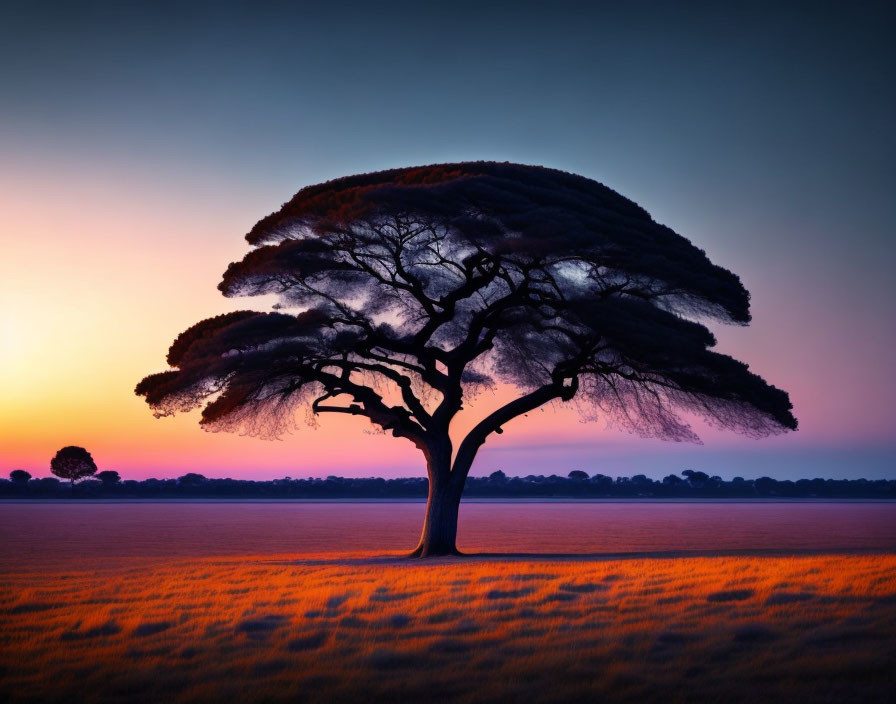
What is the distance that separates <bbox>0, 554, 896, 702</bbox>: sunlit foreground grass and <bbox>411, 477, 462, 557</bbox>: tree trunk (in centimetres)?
643

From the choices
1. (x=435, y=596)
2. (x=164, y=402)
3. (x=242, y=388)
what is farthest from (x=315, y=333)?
(x=435, y=596)

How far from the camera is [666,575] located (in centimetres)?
1670

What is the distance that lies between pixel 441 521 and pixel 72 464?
476ft

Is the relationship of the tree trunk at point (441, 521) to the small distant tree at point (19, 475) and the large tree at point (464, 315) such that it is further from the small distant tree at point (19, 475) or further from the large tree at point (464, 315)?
the small distant tree at point (19, 475)

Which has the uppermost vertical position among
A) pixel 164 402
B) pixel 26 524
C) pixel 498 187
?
pixel 498 187

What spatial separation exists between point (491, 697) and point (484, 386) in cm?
1941

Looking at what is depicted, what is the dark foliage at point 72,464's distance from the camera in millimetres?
151125

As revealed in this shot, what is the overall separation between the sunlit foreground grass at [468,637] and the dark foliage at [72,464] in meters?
147

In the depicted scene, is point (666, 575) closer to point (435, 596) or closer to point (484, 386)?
point (435, 596)

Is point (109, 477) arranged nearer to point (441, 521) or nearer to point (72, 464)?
point (72, 464)

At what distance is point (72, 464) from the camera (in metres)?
152

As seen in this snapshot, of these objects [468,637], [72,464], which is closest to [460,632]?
[468,637]

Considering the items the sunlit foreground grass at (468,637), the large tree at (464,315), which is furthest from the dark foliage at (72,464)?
the sunlit foreground grass at (468,637)

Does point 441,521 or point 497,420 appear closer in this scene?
point 441,521
